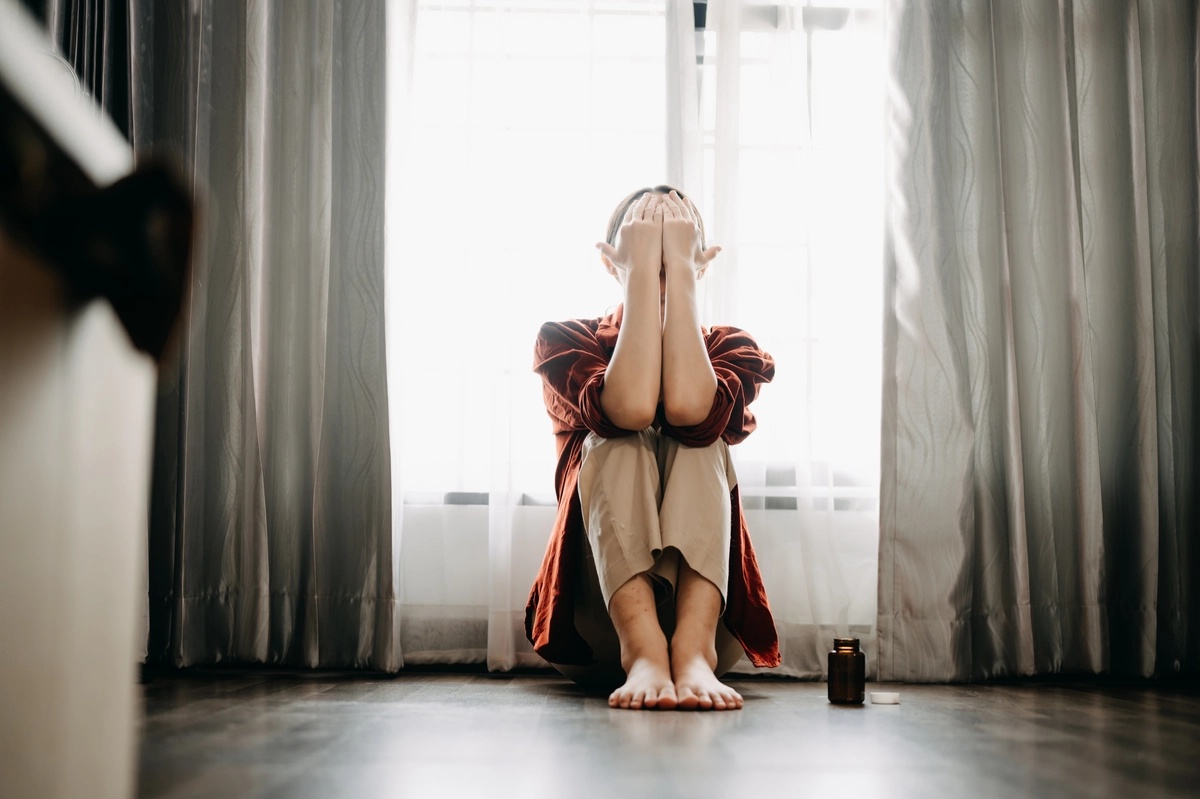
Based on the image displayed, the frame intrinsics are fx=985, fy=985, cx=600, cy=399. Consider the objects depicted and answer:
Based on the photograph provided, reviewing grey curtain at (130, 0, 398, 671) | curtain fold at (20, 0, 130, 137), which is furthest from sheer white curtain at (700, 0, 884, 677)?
curtain fold at (20, 0, 130, 137)

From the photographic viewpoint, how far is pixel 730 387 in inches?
74.4

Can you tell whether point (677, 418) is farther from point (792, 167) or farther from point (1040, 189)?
point (1040, 189)

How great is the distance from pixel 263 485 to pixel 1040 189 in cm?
203

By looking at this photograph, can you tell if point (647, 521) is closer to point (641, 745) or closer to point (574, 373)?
point (574, 373)

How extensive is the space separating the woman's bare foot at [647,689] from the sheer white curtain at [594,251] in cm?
73

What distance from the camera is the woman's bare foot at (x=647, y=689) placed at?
5.08 ft

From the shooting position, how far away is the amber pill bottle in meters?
1.73

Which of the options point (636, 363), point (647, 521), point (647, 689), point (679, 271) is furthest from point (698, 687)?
point (679, 271)

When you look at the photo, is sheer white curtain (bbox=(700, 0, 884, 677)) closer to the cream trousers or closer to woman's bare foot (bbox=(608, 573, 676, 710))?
the cream trousers

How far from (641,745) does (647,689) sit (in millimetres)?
374

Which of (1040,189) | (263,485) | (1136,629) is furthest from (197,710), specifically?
(1040,189)

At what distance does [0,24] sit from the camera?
392 mm

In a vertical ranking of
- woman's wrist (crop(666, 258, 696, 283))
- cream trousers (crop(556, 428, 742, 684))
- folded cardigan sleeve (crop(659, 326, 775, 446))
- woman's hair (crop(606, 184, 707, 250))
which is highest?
woman's hair (crop(606, 184, 707, 250))

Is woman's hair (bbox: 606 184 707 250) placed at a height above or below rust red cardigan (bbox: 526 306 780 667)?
above
